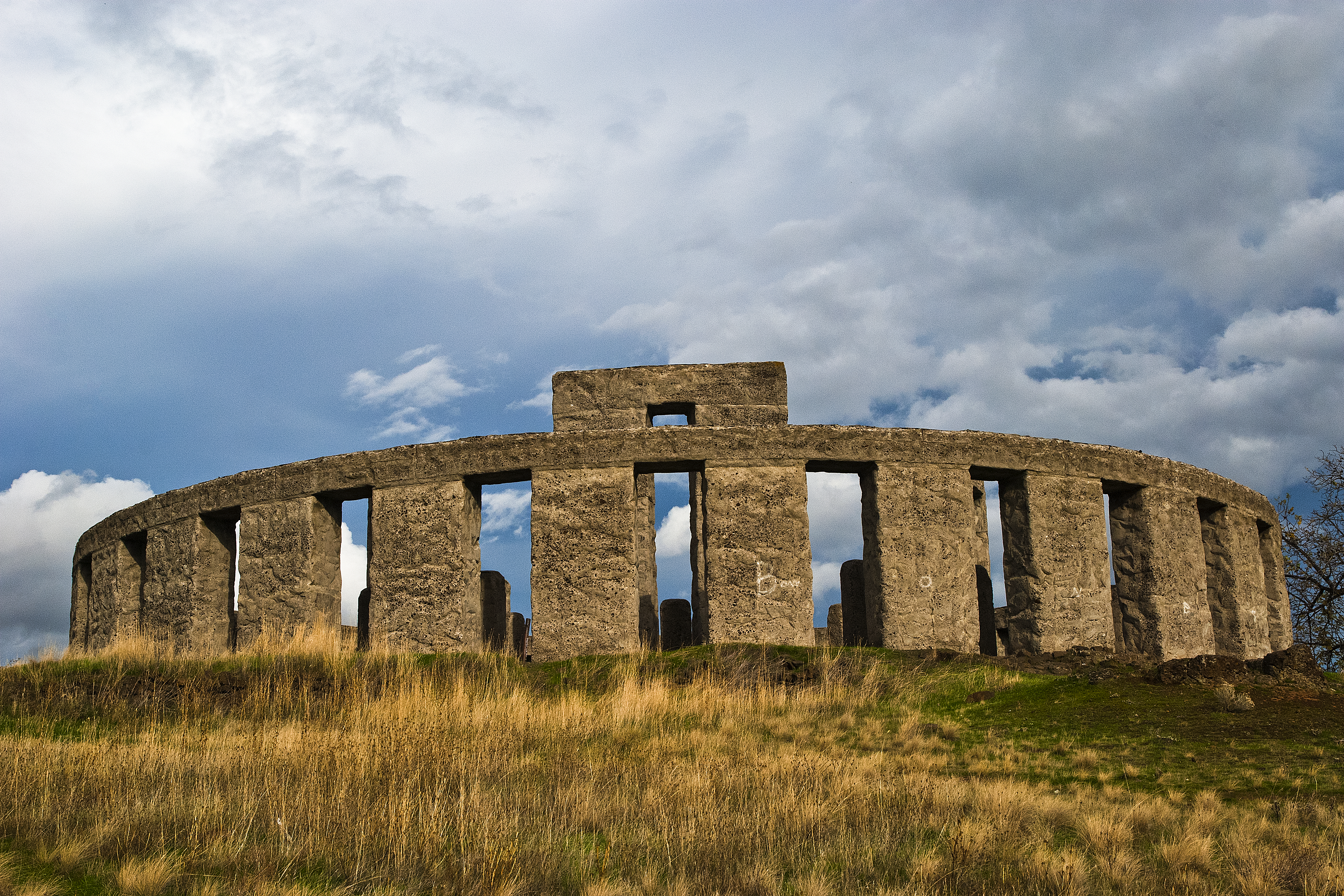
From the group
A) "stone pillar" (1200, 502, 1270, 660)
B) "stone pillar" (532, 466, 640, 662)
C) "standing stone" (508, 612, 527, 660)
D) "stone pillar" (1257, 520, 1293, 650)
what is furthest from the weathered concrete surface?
"stone pillar" (1257, 520, 1293, 650)

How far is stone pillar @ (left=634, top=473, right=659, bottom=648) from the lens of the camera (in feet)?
52.3

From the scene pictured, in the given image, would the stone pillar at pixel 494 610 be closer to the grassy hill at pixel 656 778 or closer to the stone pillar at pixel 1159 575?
the grassy hill at pixel 656 778

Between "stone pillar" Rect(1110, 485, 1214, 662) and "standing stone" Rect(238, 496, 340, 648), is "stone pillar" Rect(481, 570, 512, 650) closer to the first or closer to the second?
"standing stone" Rect(238, 496, 340, 648)

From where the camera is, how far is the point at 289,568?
45.0 feet

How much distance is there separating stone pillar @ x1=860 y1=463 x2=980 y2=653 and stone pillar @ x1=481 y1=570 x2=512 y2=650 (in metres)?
5.39

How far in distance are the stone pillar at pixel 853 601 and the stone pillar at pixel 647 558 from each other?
284cm

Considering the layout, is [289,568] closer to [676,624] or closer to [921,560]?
[676,624]

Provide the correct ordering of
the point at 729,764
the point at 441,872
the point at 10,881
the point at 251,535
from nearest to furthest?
the point at 10,881
the point at 441,872
the point at 729,764
the point at 251,535

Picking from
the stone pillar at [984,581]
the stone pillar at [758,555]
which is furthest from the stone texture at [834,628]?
the stone pillar at [758,555]

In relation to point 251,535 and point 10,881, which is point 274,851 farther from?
point 251,535

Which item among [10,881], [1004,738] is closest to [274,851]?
[10,881]

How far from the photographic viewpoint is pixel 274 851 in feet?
16.1

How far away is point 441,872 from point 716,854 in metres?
1.33

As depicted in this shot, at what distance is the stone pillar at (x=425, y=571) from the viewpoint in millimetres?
12836
